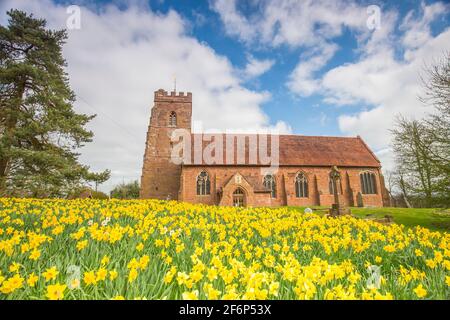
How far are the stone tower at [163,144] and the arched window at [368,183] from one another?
76.7ft

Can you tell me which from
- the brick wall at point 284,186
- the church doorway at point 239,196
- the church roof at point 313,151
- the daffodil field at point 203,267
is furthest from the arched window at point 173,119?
the daffodil field at point 203,267

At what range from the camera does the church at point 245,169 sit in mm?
27234

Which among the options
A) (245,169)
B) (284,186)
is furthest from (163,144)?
(284,186)

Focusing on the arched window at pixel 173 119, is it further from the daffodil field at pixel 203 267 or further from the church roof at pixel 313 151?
the daffodil field at pixel 203 267

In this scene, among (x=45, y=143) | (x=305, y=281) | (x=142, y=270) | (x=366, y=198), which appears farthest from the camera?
(x=366, y=198)

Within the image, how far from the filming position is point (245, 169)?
28.6 m

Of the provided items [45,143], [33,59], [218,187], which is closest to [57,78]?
[33,59]

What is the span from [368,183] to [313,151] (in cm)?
790

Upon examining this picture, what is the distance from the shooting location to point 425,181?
12.7 m
